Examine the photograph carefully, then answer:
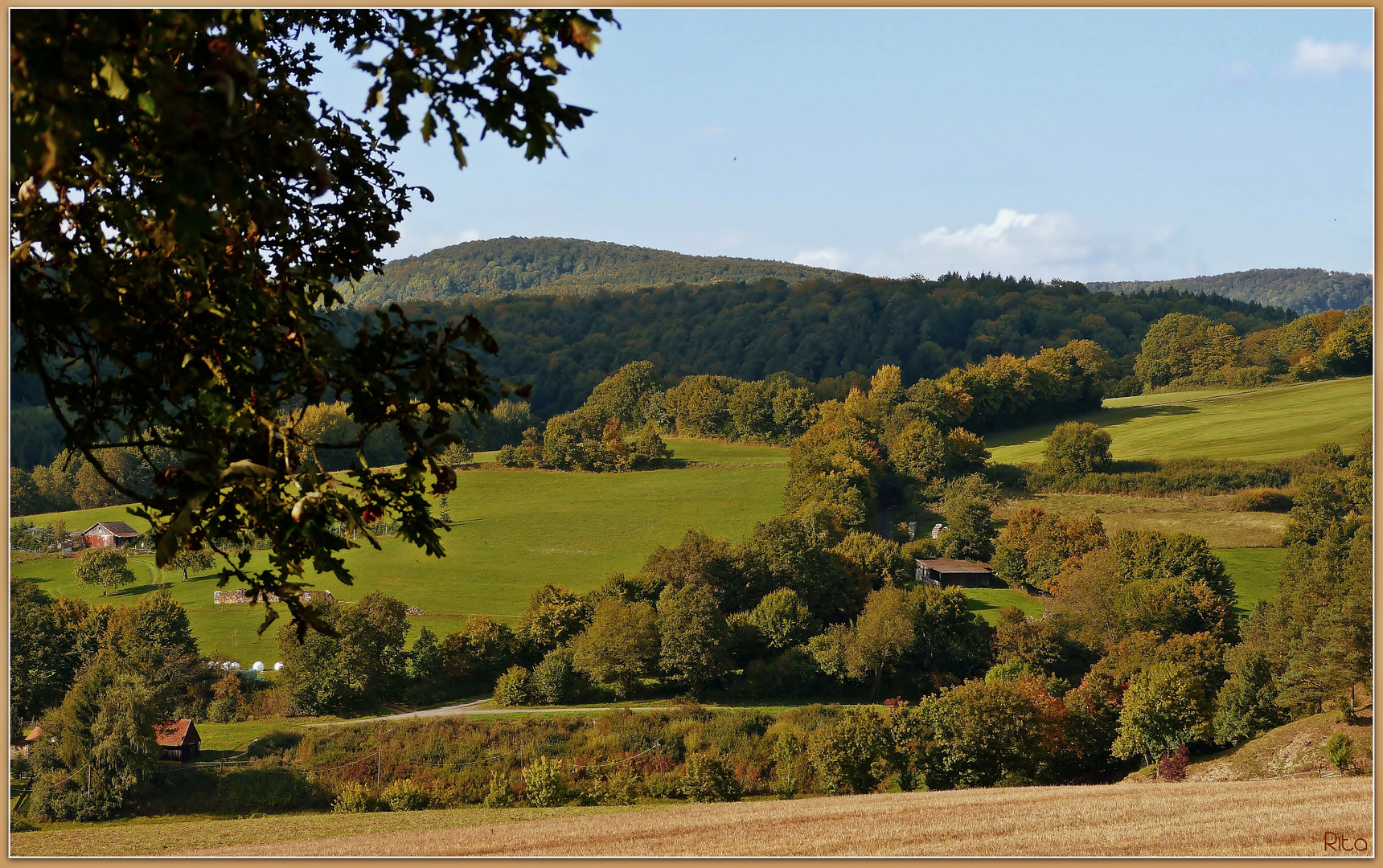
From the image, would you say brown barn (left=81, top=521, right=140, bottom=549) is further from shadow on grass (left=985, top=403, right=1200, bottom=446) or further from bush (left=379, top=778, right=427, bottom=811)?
shadow on grass (left=985, top=403, right=1200, bottom=446)

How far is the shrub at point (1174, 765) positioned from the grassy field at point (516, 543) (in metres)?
33.4

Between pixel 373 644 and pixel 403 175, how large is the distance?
42629mm

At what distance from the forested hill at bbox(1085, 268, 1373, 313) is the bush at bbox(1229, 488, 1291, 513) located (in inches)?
2349

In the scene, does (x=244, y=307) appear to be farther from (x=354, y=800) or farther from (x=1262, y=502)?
(x=1262, y=502)

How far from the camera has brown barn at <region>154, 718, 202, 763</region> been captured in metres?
38.8

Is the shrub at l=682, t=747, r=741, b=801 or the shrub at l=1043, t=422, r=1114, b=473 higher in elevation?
the shrub at l=1043, t=422, r=1114, b=473

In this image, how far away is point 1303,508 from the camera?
199ft

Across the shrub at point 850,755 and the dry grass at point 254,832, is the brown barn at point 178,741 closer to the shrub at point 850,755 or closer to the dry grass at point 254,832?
the dry grass at point 254,832

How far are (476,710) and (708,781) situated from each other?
555 inches

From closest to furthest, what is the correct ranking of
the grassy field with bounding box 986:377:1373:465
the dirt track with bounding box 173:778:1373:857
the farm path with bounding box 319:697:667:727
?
the dirt track with bounding box 173:778:1373:857, the farm path with bounding box 319:697:667:727, the grassy field with bounding box 986:377:1373:465

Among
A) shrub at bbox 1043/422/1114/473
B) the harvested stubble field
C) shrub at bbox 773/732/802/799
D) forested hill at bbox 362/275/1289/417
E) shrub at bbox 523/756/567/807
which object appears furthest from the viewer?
forested hill at bbox 362/275/1289/417

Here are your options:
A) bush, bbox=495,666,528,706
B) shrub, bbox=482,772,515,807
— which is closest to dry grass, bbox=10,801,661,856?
shrub, bbox=482,772,515,807

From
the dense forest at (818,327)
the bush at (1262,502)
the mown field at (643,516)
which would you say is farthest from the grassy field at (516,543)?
the bush at (1262,502)

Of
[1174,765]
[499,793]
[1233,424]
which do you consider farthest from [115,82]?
[1233,424]
